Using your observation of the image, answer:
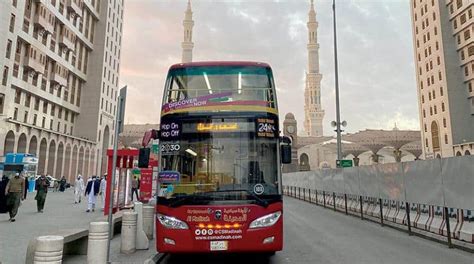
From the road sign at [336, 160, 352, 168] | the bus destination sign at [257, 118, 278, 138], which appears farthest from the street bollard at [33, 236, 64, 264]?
the road sign at [336, 160, 352, 168]

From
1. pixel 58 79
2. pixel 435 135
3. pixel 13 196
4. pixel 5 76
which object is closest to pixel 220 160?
pixel 13 196

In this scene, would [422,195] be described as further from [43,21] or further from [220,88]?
[43,21]

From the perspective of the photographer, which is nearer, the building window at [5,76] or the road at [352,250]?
the road at [352,250]

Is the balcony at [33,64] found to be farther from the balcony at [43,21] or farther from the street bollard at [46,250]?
the street bollard at [46,250]

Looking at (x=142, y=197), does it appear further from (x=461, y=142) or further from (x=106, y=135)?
(x=461, y=142)

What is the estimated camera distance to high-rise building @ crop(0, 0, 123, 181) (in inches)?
1508

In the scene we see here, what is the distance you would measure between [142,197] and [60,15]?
38.4m

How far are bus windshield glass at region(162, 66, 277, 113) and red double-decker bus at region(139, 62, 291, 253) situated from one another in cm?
2

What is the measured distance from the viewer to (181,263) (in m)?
7.84

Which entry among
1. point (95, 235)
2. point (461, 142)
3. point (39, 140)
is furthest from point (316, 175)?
point (461, 142)

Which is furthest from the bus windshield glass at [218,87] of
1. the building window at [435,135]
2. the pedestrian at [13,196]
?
the building window at [435,135]

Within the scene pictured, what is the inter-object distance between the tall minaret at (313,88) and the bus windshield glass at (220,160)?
150898mm

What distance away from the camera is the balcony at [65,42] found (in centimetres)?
5109

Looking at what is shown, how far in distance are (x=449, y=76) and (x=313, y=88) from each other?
331 ft
